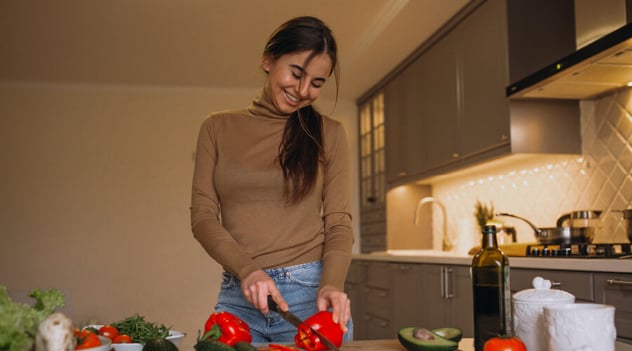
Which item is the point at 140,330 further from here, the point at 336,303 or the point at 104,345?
the point at 336,303

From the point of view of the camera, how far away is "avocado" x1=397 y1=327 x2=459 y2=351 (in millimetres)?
1077

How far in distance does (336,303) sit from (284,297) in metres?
0.32

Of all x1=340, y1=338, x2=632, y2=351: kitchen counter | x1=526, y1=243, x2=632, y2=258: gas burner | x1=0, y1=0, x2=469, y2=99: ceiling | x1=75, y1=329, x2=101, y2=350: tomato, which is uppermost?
x1=0, y1=0, x2=469, y2=99: ceiling

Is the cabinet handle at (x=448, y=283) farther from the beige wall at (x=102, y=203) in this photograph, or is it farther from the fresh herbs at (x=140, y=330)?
the beige wall at (x=102, y=203)

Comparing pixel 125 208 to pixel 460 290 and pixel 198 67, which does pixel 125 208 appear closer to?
pixel 198 67

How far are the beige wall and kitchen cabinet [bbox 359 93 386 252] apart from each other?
1.54 m

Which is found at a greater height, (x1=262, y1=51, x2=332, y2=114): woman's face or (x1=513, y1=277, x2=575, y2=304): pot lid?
(x1=262, y1=51, x2=332, y2=114): woman's face

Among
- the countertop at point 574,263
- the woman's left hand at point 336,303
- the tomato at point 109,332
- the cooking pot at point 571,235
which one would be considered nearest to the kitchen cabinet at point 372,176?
the countertop at point 574,263

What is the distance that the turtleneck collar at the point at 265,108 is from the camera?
1642 millimetres

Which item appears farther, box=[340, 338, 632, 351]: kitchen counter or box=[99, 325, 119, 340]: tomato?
box=[340, 338, 632, 351]: kitchen counter

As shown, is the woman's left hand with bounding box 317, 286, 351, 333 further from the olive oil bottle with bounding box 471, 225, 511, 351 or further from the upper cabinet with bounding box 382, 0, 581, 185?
the upper cabinet with bounding box 382, 0, 581, 185

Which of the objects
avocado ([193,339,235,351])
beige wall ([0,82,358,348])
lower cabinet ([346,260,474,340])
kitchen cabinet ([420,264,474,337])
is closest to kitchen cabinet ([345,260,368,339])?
lower cabinet ([346,260,474,340])

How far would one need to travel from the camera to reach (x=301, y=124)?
63.7 inches

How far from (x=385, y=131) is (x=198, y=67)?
170 cm
